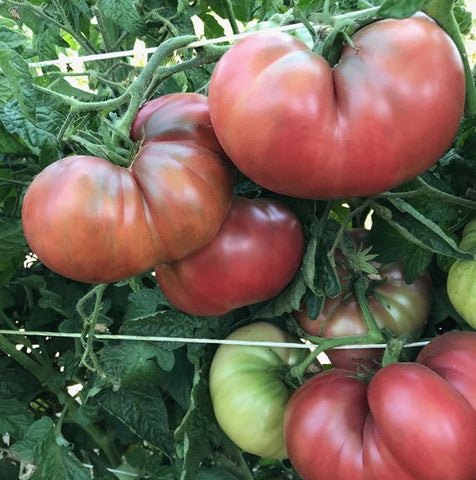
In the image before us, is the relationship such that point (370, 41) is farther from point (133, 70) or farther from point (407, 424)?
point (133, 70)

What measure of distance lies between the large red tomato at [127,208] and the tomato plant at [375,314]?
19cm

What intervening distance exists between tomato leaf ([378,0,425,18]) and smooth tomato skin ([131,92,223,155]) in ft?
0.62

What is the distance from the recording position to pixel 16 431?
32.5 inches

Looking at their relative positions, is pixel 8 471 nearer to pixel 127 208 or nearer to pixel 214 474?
pixel 214 474

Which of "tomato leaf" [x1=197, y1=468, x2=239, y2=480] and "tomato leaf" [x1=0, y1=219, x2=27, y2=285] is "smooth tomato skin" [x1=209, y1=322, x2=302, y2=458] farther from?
"tomato leaf" [x1=0, y1=219, x2=27, y2=285]

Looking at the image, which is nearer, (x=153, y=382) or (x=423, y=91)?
(x=423, y=91)

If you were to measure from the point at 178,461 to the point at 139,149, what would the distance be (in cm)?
43

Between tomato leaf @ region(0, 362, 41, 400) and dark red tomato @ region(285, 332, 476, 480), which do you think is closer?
dark red tomato @ region(285, 332, 476, 480)

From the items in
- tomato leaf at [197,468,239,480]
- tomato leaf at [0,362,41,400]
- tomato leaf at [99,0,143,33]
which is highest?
tomato leaf at [99,0,143,33]

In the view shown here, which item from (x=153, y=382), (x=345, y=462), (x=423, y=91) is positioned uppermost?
(x=423, y=91)

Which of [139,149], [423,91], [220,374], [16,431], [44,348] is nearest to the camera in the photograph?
[423,91]

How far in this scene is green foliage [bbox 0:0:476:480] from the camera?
1.90 feet

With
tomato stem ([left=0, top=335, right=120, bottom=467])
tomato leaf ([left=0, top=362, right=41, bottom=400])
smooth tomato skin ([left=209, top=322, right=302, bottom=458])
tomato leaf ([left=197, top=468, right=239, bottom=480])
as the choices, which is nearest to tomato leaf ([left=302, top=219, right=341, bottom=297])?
smooth tomato skin ([left=209, top=322, right=302, bottom=458])

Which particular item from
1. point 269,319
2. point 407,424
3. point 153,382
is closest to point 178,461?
point 153,382
